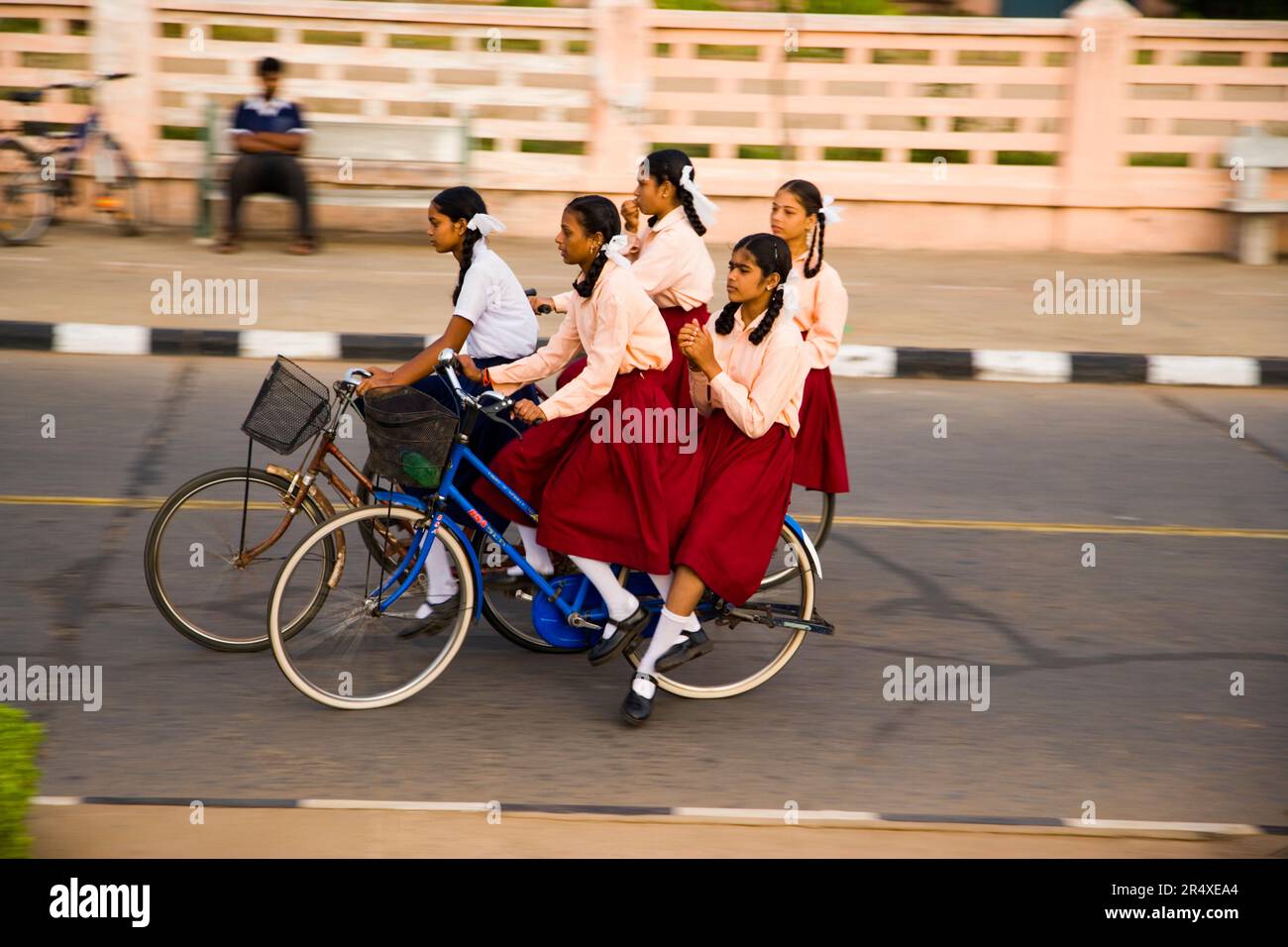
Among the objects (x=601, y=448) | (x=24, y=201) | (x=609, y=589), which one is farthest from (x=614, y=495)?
(x=24, y=201)

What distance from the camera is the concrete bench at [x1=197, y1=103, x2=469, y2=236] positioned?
1255cm

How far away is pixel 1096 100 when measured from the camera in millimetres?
13203

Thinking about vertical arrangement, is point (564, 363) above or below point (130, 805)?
above

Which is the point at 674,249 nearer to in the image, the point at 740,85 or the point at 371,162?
the point at 371,162

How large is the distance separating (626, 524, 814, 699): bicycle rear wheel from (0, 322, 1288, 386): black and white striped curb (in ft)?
14.7

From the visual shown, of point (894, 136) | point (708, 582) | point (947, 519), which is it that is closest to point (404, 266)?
point (894, 136)

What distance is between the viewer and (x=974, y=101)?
13.2 meters

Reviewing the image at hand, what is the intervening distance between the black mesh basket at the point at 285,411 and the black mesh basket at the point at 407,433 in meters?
0.22

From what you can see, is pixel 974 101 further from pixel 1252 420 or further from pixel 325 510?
pixel 325 510

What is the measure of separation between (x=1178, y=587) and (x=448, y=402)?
3086mm

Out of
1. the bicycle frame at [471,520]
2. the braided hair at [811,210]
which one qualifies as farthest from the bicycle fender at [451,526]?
the braided hair at [811,210]

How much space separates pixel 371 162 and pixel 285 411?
8.40 m

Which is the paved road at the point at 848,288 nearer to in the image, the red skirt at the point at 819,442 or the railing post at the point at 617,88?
the railing post at the point at 617,88

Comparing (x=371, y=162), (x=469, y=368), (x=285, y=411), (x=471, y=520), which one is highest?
(x=371, y=162)
